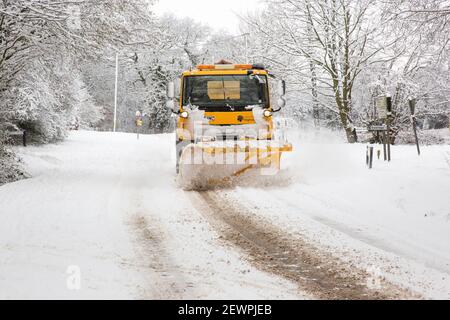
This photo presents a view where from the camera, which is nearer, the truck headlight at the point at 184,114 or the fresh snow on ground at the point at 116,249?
the fresh snow on ground at the point at 116,249

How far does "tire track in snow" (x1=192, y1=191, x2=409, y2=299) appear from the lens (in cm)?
379

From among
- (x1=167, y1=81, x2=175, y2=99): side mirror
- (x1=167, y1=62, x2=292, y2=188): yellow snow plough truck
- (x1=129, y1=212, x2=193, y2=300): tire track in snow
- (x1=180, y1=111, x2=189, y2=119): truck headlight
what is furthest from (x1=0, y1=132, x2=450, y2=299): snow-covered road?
(x1=167, y1=81, x2=175, y2=99): side mirror

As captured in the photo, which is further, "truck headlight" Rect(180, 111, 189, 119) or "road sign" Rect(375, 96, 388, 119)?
"road sign" Rect(375, 96, 388, 119)

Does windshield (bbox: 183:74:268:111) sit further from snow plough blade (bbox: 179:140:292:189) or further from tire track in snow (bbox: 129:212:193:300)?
tire track in snow (bbox: 129:212:193:300)

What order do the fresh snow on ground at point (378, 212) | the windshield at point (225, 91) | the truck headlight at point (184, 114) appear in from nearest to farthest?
the fresh snow on ground at point (378, 212) → the truck headlight at point (184, 114) → the windshield at point (225, 91)

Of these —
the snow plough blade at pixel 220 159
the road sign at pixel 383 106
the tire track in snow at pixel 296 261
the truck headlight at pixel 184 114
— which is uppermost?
the road sign at pixel 383 106

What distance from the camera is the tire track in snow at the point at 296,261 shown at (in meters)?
3.79

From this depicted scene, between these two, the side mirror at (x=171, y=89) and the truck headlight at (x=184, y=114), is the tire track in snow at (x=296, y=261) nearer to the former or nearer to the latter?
the truck headlight at (x=184, y=114)

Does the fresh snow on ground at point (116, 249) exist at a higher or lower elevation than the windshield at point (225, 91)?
lower

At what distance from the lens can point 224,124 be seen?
34.0 ft

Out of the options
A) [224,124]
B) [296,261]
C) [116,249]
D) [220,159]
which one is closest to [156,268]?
[116,249]

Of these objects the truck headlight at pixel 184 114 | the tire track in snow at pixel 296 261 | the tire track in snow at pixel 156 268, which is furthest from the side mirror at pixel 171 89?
the tire track in snow at pixel 156 268

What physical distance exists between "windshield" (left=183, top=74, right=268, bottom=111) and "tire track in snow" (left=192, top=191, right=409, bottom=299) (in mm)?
4229
